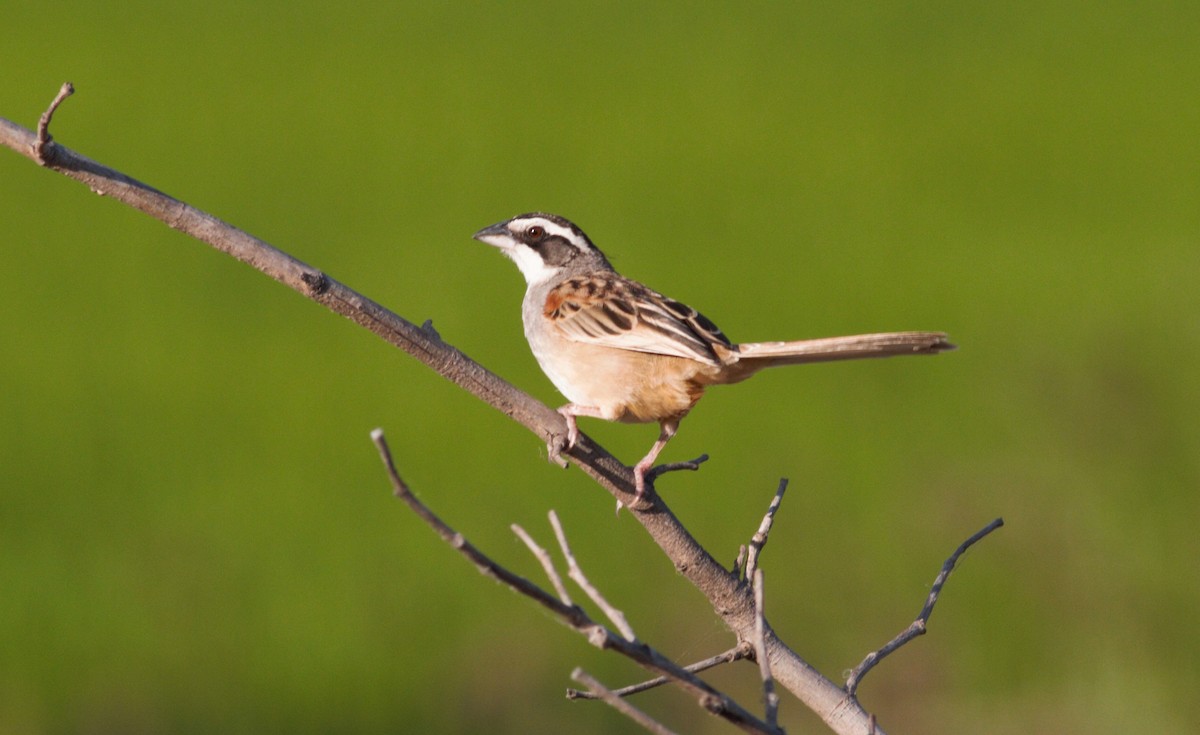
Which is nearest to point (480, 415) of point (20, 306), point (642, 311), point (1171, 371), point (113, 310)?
point (113, 310)

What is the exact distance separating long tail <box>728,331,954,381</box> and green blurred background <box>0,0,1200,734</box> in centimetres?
387

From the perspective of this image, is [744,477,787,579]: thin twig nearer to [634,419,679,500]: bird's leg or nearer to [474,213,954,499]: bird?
[634,419,679,500]: bird's leg

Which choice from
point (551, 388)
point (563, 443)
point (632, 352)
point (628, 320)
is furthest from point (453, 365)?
point (551, 388)

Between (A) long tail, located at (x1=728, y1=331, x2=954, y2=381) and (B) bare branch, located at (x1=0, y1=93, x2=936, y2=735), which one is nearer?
(B) bare branch, located at (x1=0, y1=93, x2=936, y2=735)

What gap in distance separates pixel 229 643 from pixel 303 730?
1.02 m

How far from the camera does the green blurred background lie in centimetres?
958

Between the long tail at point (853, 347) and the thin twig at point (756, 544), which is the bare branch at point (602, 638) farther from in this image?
the long tail at point (853, 347)

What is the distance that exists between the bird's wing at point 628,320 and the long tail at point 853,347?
310 mm

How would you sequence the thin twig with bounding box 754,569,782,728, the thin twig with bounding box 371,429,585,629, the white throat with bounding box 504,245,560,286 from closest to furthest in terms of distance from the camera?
the thin twig with bounding box 371,429,585,629, the thin twig with bounding box 754,569,782,728, the white throat with bounding box 504,245,560,286

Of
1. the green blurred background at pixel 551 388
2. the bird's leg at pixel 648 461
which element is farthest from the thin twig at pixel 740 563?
the green blurred background at pixel 551 388

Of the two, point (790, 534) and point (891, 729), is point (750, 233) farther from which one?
point (891, 729)

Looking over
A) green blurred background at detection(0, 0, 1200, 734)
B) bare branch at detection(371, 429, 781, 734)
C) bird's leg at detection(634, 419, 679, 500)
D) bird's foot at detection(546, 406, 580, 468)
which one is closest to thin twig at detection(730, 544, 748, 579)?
bird's leg at detection(634, 419, 679, 500)

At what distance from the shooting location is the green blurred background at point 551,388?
958cm

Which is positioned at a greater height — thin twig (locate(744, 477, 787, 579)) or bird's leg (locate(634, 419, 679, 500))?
bird's leg (locate(634, 419, 679, 500))
